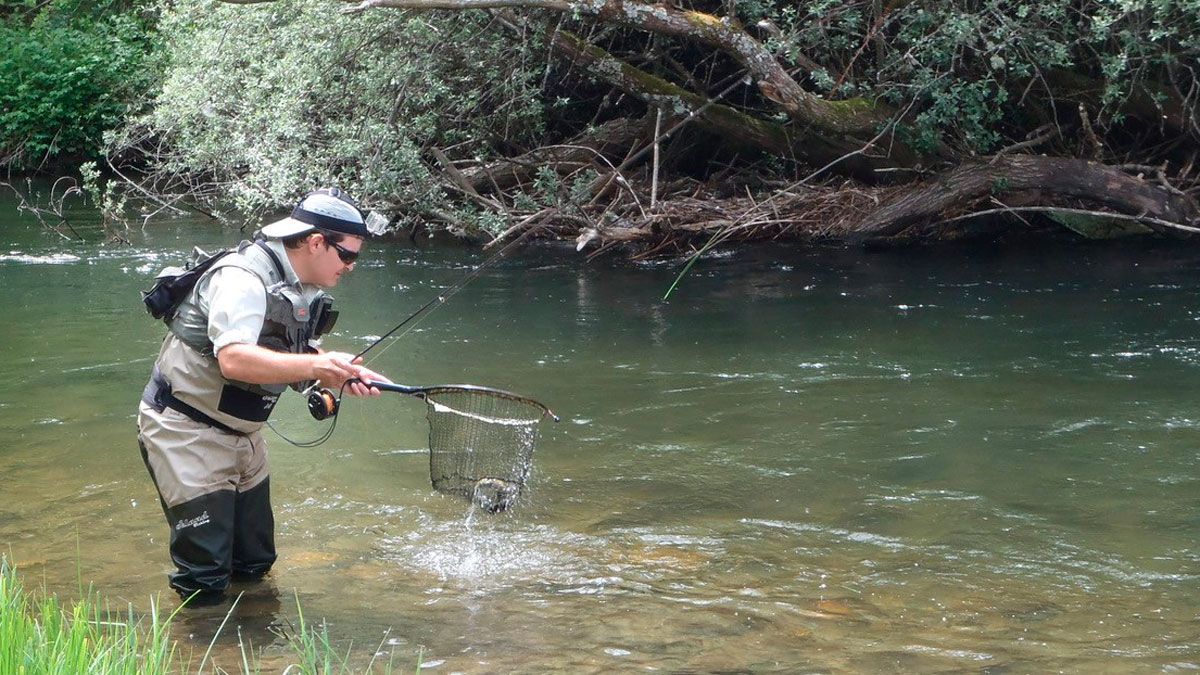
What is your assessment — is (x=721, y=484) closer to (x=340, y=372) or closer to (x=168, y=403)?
(x=340, y=372)

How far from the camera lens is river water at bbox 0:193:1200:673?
191 inches

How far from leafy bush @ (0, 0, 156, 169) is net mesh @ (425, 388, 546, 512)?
20.0 m

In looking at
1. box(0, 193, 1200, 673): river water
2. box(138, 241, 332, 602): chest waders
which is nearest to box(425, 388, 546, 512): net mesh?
box(0, 193, 1200, 673): river water

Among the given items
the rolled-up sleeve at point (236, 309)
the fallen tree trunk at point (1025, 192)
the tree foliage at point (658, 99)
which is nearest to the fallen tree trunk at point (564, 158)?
the tree foliage at point (658, 99)

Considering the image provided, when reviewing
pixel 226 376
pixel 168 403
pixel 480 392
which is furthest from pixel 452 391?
pixel 168 403

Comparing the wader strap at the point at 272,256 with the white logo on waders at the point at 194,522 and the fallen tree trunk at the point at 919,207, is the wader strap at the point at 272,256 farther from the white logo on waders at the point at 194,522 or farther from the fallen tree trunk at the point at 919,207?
the fallen tree trunk at the point at 919,207

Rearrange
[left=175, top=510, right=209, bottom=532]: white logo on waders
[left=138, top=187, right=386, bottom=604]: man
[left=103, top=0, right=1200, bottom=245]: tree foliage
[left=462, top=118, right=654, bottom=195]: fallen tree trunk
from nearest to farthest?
[left=138, top=187, right=386, bottom=604]: man, [left=175, top=510, right=209, bottom=532]: white logo on waders, [left=103, top=0, right=1200, bottom=245]: tree foliage, [left=462, top=118, right=654, bottom=195]: fallen tree trunk

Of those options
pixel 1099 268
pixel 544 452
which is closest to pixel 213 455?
pixel 544 452

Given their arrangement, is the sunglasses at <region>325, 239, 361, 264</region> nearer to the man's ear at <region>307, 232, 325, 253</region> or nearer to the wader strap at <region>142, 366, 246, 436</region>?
the man's ear at <region>307, 232, 325, 253</region>

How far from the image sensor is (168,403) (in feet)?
15.8

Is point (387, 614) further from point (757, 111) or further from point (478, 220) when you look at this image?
point (757, 111)

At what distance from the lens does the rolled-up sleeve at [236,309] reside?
4.48m

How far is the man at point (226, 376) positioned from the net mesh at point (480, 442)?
52 centimetres

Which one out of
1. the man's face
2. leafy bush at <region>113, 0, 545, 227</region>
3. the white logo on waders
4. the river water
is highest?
leafy bush at <region>113, 0, 545, 227</region>
